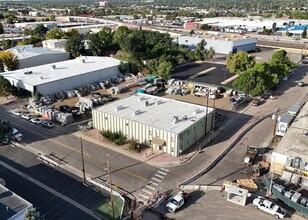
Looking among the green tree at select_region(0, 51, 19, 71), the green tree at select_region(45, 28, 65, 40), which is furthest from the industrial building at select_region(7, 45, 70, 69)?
the green tree at select_region(45, 28, 65, 40)

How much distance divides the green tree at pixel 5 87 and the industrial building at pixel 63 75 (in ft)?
7.55

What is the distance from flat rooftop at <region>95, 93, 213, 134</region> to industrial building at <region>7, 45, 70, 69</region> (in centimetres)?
4319

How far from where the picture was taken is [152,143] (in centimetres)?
3778

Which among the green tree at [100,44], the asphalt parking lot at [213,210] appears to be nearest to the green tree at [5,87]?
the green tree at [100,44]

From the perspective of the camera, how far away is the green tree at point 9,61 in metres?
70.4

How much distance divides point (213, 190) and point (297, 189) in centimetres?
904

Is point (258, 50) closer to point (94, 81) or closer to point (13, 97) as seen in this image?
point (94, 81)

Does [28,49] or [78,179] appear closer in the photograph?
[78,179]

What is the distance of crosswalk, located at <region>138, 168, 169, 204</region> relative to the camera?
29.5 m

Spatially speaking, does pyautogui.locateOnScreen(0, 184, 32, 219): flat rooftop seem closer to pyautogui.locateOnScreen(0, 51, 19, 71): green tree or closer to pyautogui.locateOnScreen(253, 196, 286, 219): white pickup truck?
pyautogui.locateOnScreen(253, 196, 286, 219): white pickup truck

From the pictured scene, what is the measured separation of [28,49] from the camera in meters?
86.7

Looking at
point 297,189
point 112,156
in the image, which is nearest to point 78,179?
point 112,156

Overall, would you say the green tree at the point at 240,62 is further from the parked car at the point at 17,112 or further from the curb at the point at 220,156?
the parked car at the point at 17,112

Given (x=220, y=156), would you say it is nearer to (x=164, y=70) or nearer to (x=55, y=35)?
(x=164, y=70)
